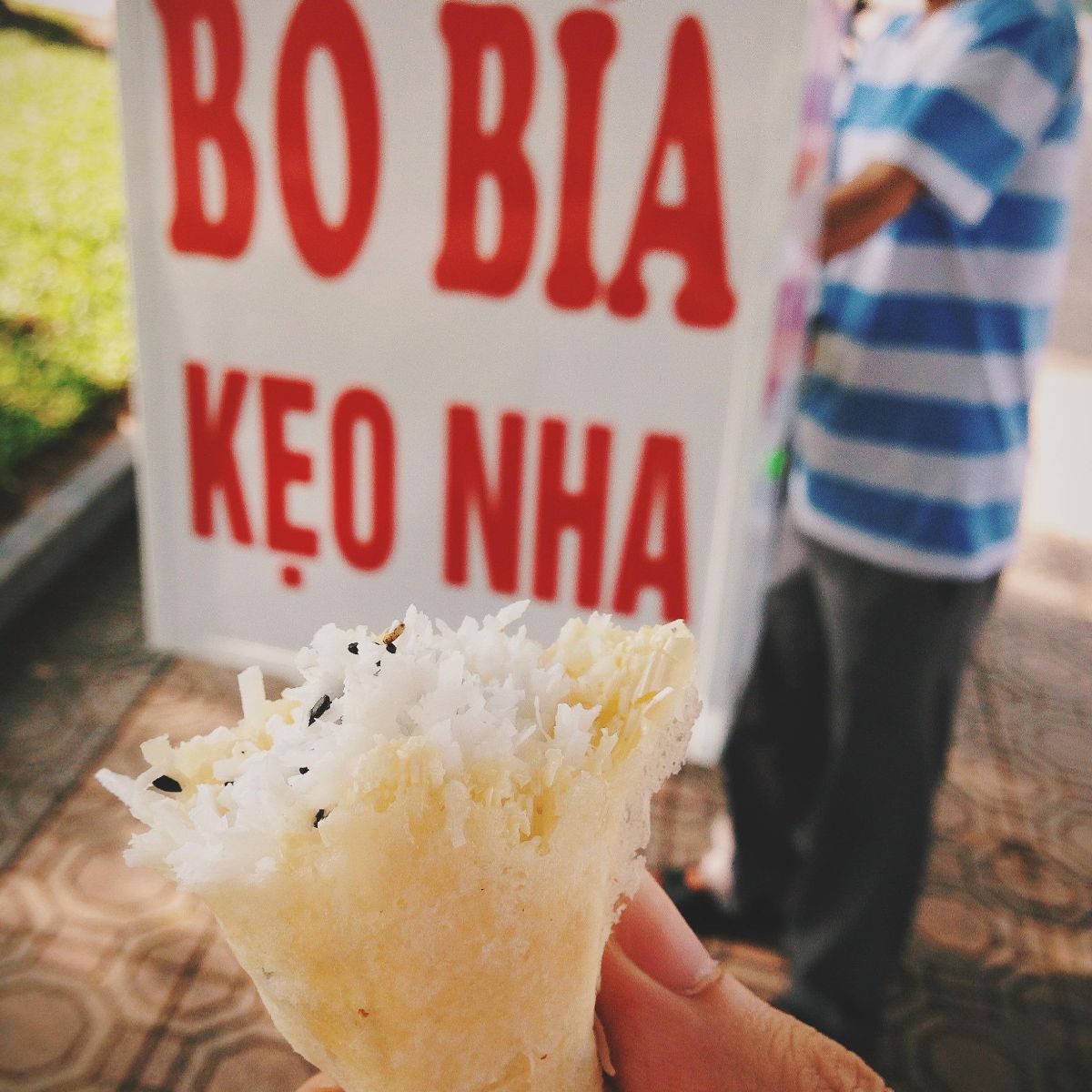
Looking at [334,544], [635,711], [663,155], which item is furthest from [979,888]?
[635,711]

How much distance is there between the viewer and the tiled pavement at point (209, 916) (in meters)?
2.16

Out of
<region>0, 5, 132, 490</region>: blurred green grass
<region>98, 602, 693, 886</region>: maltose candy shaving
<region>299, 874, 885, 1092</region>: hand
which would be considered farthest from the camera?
<region>0, 5, 132, 490</region>: blurred green grass

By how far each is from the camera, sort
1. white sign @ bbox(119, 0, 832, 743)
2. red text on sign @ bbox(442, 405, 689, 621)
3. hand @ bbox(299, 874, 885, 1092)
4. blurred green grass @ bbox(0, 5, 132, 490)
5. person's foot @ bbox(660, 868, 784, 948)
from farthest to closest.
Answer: blurred green grass @ bbox(0, 5, 132, 490) → person's foot @ bbox(660, 868, 784, 948) → red text on sign @ bbox(442, 405, 689, 621) → white sign @ bbox(119, 0, 832, 743) → hand @ bbox(299, 874, 885, 1092)

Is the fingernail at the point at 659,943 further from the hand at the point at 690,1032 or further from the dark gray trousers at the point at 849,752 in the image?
the dark gray trousers at the point at 849,752

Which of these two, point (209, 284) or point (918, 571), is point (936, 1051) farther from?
point (209, 284)

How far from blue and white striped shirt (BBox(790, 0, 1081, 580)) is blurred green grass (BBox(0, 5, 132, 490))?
120 inches

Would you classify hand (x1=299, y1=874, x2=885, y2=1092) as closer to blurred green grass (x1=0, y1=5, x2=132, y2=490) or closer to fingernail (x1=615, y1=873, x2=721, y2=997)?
fingernail (x1=615, y1=873, x2=721, y2=997)

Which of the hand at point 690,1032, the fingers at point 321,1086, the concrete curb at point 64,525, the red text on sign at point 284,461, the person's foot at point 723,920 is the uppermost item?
the red text on sign at point 284,461

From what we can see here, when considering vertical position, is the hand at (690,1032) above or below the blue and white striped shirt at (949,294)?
below

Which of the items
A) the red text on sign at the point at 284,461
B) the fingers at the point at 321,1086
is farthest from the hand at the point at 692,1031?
the red text on sign at the point at 284,461

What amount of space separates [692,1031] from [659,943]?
10 centimetres

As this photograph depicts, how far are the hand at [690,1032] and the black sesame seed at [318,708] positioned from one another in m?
0.40

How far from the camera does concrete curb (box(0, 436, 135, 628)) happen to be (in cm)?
343

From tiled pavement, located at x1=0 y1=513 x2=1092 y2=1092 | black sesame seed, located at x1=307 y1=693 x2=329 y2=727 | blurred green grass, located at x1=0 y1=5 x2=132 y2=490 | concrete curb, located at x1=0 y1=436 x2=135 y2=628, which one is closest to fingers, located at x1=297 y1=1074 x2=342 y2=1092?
black sesame seed, located at x1=307 y1=693 x2=329 y2=727
